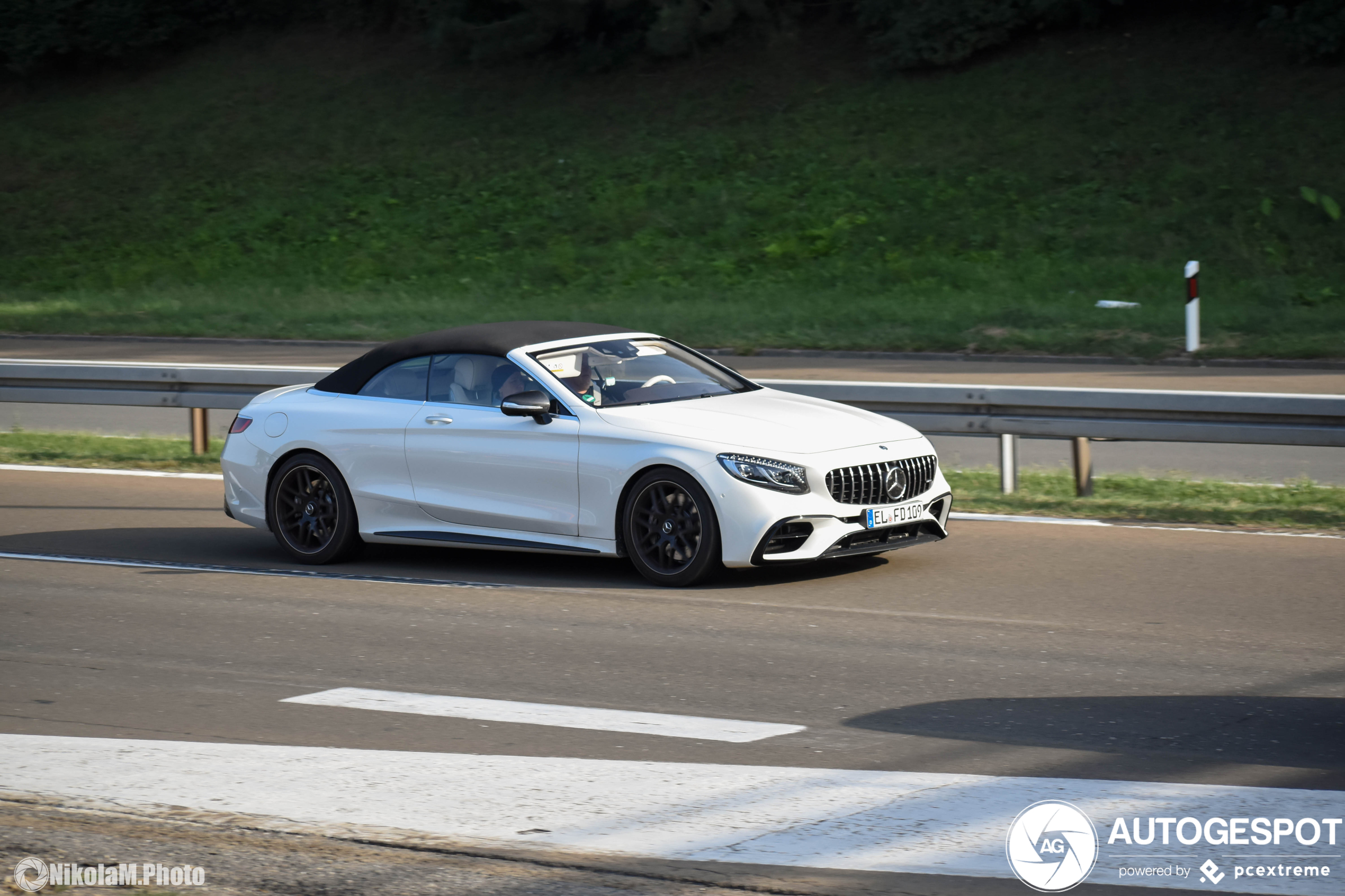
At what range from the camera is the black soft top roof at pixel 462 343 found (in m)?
9.58

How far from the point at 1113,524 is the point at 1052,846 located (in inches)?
246

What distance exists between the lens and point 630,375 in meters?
9.42

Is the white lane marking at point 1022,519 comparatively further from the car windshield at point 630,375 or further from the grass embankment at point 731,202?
the grass embankment at point 731,202

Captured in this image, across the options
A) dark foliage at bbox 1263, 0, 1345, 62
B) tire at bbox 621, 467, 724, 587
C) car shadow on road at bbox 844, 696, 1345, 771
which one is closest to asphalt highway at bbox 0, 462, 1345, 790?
car shadow on road at bbox 844, 696, 1345, 771

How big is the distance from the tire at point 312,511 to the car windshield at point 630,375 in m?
1.47

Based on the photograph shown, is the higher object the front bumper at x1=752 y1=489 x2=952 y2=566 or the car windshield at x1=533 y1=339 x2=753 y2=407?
the car windshield at x1=533 y1=339 x2=753 y2=407

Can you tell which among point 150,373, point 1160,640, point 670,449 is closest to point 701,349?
point 150,373

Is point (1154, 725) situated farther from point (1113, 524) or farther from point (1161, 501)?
point (1161, 501)

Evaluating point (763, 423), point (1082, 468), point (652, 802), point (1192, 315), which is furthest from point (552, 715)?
point (1192, 315)

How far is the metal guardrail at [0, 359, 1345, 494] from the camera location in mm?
10984

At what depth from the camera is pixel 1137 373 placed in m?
19.3

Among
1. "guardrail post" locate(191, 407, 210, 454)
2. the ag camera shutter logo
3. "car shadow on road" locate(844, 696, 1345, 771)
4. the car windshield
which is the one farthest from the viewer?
"guardrail post" locate(191, 407, 210, 454)

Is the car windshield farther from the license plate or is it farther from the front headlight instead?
the license plate

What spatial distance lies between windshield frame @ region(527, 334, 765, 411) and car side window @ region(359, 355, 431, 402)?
2.38 ft
